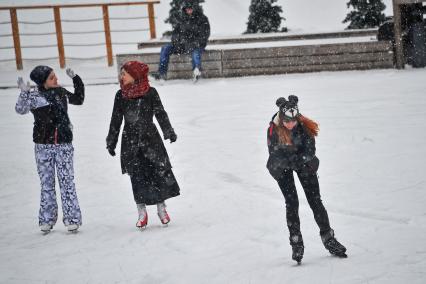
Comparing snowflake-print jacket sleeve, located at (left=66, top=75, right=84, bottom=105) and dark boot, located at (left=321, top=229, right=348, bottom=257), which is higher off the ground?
snowflake-print jacket sleeve, located at (left=66, top=75, right=84, bottom=105)

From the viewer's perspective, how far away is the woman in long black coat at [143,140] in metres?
5.82

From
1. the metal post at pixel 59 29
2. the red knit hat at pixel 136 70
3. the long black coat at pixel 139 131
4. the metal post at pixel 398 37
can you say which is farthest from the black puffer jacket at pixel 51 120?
the metal post at pixel 59 29

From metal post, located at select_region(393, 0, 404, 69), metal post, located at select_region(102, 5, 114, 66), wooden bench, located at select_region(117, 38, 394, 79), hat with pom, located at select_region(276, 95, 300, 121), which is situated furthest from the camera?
metal post, located at select_region(102, 5, 114, 66)

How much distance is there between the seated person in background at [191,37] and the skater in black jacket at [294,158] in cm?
931

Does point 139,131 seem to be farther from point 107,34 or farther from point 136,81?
point 107,34

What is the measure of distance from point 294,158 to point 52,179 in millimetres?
2420

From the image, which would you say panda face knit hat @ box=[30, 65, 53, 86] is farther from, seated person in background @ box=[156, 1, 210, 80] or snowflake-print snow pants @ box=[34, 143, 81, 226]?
seated person in background @ box=[156, 1, 210, 80]

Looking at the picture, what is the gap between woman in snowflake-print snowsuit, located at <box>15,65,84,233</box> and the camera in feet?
19.1

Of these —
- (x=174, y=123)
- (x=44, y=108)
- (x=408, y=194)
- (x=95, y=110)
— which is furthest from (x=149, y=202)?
(x=95, y=110)

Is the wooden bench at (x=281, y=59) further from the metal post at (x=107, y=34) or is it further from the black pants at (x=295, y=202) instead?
the black pants at (x=295, y=202)

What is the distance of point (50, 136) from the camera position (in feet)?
19.3

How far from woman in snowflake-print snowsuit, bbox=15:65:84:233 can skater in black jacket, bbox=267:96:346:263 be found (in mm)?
2106

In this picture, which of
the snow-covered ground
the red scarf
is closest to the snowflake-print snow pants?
the snow-covered ground

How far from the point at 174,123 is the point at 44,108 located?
191 inches
